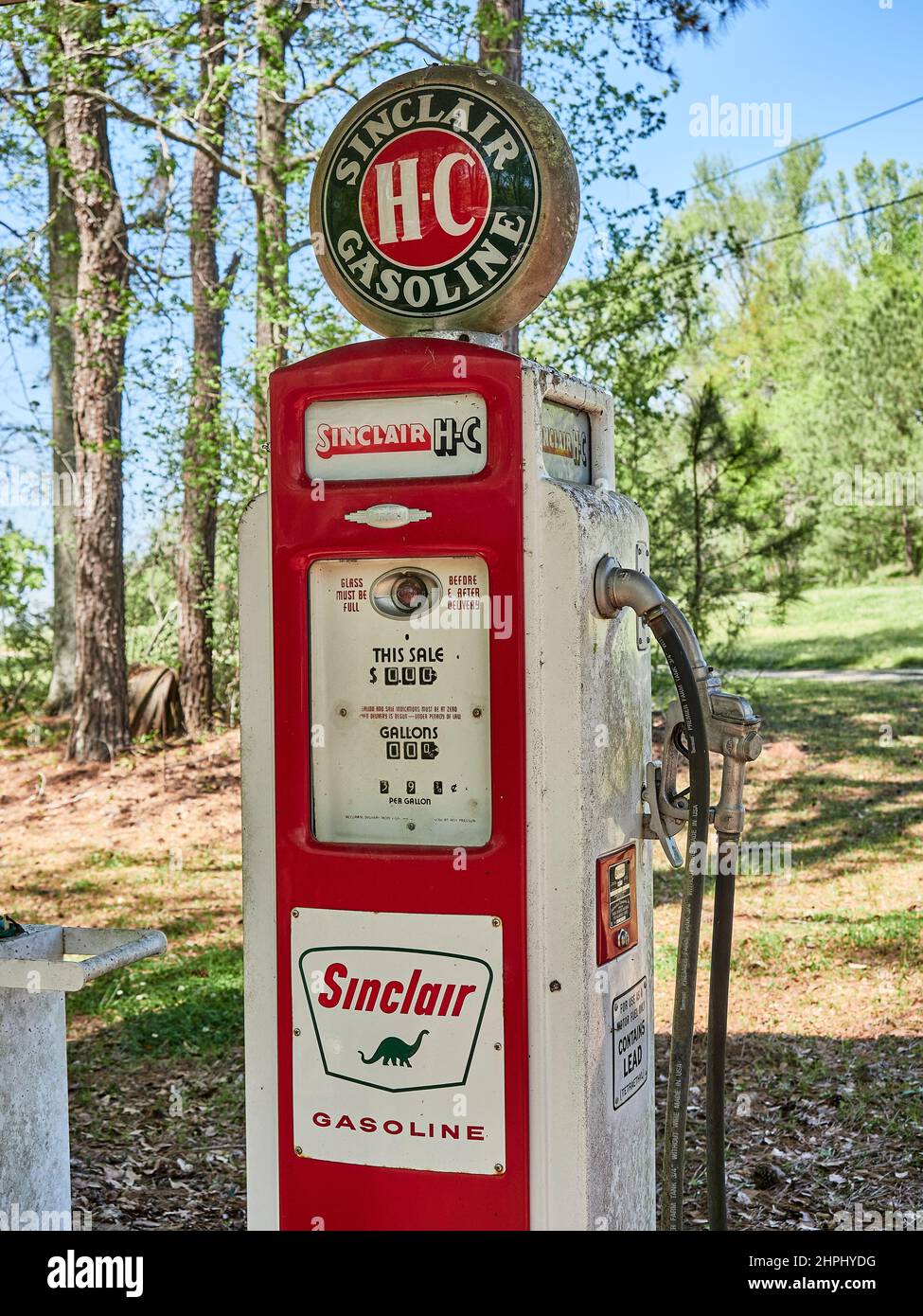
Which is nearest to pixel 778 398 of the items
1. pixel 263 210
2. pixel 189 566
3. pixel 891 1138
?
pixel 189 566

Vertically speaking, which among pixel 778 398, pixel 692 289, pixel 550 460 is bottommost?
pixel 550 460

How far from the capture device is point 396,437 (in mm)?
2604

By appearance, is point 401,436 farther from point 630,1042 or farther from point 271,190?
point 271,190

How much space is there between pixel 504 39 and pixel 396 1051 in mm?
6096

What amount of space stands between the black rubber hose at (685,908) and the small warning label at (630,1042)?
11 centimetres

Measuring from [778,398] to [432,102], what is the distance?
30.2 metres

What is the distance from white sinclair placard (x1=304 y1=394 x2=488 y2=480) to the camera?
101 inches

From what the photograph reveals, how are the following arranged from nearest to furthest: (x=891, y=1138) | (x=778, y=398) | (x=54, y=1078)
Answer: (x=54, y=1078), (x=891, y=1138), (x=778, y=398)

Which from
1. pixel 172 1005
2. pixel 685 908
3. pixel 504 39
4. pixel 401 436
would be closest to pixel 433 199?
pixel 401 436

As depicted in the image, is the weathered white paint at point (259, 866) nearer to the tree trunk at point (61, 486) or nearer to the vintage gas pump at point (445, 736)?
the vintage gas pump at point (445, 736)

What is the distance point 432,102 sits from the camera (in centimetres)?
267

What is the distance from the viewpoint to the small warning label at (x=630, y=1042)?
2703mm

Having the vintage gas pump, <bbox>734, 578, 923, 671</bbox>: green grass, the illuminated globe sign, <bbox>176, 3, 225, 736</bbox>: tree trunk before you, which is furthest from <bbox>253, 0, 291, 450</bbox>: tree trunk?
<bbox>734, 578, 923, 671</bbox>: green grass

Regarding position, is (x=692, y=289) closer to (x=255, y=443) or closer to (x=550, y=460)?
(x=255, y=443)
